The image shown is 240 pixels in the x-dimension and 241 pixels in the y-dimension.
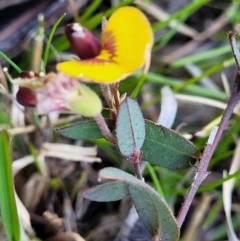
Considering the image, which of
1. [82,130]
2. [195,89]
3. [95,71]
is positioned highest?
[95,71]

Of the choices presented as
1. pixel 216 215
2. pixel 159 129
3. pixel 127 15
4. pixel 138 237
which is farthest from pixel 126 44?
pixel 216 215

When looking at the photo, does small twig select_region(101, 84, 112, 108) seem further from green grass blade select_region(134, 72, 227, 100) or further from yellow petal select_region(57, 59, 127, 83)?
Result: green grass blade select_region(134, 72, 227, 100)

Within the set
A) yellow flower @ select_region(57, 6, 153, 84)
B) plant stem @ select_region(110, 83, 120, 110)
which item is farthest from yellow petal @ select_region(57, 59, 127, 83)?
plant stem @ select_region(110, 83, 120, 110)

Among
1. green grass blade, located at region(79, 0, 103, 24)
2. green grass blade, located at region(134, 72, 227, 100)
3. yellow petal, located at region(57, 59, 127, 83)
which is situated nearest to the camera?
yellow petal, located at region(57, 59, 127, 83)

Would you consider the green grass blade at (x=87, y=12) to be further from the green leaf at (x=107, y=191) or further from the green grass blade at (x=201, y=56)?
the green leaf at (x=107, y=191)

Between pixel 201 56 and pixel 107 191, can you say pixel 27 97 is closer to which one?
pixel 107 191

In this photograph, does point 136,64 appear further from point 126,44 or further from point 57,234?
point 57,234

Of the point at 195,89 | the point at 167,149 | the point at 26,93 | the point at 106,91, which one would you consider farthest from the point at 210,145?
the point at 195,89
